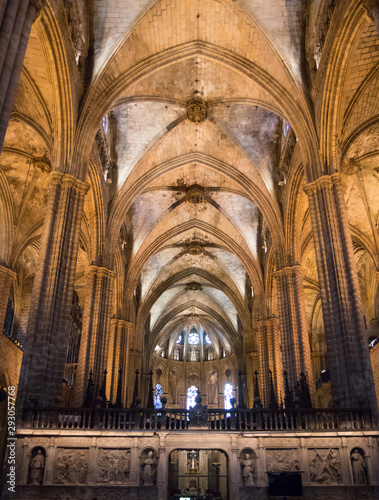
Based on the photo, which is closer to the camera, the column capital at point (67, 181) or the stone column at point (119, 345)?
the column capital at point (67, 181)

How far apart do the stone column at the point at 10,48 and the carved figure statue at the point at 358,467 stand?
9.74 m

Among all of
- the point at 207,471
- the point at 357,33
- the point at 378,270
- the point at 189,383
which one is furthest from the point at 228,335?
the point at 357,33

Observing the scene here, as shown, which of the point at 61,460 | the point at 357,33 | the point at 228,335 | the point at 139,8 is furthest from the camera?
the point at 228,335

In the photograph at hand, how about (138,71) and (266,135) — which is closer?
(138,71)

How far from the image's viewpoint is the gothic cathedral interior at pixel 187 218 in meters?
10.3

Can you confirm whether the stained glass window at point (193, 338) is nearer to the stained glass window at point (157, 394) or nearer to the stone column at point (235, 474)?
the stained glass window at point (157, 394)

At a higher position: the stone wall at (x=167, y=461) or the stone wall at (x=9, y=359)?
the stone wall at (x=9, y=359)

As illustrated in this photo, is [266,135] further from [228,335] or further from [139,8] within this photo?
[228,335]

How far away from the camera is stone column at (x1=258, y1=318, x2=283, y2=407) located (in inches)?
961

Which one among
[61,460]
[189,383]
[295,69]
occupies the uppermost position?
[295,69]

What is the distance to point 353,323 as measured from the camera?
1277cm

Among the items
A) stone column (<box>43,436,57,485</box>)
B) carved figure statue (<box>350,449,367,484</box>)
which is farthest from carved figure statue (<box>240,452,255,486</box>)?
stone column (<box>43,436,57,485</box>)


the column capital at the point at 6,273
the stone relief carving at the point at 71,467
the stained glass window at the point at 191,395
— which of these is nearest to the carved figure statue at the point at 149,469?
the stone relief carving at the point at 71,467

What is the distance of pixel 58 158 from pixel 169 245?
1685cm
